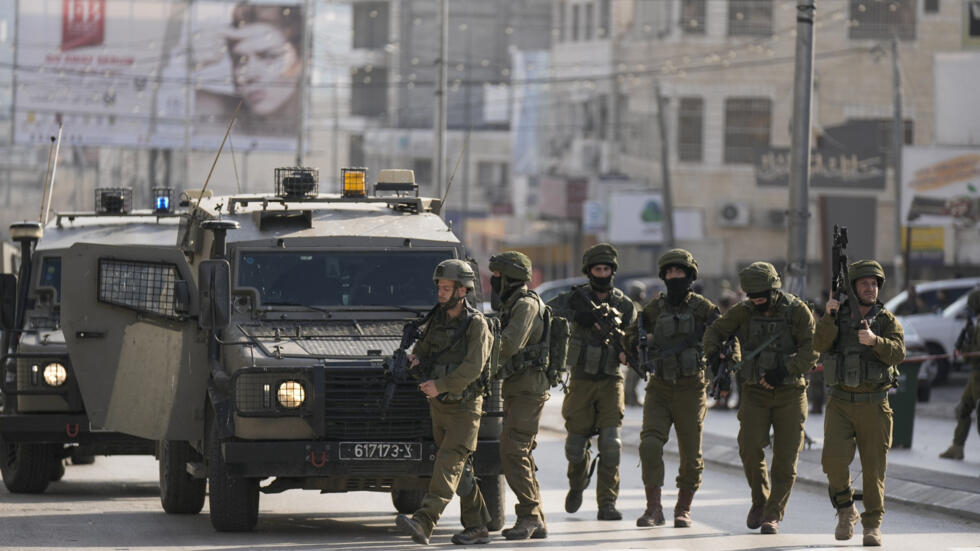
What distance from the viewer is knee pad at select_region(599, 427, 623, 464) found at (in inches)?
502

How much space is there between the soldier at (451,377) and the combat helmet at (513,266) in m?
0.56

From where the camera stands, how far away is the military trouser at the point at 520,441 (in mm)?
11672

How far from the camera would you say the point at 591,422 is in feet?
42.2

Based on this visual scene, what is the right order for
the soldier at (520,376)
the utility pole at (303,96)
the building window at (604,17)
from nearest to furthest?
the soldier at (520,376) < the utility pole at (303,96) < the building window at (604,17)

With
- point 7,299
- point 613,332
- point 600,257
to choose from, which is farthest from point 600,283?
point 7,299

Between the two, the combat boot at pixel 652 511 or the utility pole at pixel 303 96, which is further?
the utility pole at pixel 303 96

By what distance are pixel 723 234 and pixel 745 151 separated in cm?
257

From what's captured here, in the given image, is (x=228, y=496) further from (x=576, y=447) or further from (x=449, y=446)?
(x=576, y=447)

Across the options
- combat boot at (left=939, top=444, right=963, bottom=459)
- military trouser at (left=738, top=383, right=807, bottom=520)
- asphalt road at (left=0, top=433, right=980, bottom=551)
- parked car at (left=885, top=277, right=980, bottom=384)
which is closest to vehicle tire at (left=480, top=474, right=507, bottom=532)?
asphalt road at (left=0, top=433, right=980, bottom=551)

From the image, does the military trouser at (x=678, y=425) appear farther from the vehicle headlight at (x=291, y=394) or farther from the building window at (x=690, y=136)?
the building window at (x=690, y=136)

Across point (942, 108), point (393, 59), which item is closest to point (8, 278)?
point (942, 108)

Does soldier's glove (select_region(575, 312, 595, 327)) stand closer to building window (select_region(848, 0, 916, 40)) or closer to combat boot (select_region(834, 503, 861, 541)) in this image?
combat boot (select_region(834, 503, 861, 541))

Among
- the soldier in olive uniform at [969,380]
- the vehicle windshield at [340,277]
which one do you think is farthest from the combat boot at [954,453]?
the vehicle windshield at [340,277]

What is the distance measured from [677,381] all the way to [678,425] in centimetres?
31
